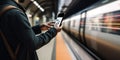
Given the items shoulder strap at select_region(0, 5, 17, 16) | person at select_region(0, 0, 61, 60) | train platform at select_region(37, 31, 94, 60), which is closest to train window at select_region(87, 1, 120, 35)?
train platform at select_region(37, 31, 94, 60)

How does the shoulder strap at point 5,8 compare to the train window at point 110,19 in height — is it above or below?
above

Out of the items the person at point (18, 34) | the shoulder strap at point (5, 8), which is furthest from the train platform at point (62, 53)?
the shoulder strap at point (5, 8)

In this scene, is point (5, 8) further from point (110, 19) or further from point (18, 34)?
point (110, 19)

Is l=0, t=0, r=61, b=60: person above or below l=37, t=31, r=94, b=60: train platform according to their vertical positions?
above

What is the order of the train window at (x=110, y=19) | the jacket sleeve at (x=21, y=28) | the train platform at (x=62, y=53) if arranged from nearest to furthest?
the jacket sleeve at (x=21, y=28) < the train window at (x=110, y=19) < the train platform at (x=62, y=53)

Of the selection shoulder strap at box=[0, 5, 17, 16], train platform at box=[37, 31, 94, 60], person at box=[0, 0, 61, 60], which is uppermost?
shoulder strap at box=[0, 5, 17, 16]

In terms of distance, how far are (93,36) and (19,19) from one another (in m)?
2.21

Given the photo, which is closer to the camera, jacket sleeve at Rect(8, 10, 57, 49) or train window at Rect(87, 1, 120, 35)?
jacket sleeve at Rect(8, 10, 57, 49)

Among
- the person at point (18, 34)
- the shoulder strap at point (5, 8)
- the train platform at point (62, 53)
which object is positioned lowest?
the train platform at point (62, 53)

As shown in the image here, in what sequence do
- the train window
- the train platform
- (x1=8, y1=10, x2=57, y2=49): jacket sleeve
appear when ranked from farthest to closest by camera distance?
1. the train platform
2. the train window
3. (x1=8, y1=10, x2=57, y2=49): jacket sleeve

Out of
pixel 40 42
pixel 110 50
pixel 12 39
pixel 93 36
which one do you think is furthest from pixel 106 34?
pixel 12 39

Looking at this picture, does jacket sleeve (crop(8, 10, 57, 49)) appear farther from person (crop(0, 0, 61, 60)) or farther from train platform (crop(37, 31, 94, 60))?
train platform (crop(37, 31, 94, 60))

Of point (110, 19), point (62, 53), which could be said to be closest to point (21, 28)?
point (110, 19)

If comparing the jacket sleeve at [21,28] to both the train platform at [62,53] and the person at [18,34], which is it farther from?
the train platform at [62,53]
